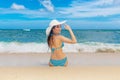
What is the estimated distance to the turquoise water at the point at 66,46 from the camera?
696 centimetres

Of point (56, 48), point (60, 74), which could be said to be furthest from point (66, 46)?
point (60, 74)

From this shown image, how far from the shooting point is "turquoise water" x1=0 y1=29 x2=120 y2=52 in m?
6.96

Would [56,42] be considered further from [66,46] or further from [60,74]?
[66,46]

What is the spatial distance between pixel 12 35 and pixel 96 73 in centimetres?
302

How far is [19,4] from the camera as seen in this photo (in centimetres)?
704

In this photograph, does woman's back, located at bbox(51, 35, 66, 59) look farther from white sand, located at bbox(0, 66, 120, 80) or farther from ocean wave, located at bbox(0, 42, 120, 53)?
ocean wave, located at bbox(0, 42, 120, 53)

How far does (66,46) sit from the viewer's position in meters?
7.12

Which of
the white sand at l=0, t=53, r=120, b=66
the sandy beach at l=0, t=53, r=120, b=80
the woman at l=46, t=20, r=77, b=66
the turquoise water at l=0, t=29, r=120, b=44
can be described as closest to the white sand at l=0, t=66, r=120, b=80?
the sandy beach at l=0, t=53, r=120, b=80

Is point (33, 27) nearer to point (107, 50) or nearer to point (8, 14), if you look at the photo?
point (8, 14)

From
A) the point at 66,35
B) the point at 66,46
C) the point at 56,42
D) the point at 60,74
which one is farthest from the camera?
the point at 66,46

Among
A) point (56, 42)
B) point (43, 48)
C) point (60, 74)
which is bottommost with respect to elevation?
point (60, 74)

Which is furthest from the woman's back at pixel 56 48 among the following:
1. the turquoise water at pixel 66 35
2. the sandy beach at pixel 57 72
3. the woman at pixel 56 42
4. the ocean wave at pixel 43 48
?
the ocean wave at pixel 43 48

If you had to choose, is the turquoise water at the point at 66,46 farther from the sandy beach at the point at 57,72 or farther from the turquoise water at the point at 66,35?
the sandy beach at the point at 57,72

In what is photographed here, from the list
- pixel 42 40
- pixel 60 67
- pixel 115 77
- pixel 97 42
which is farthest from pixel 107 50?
pixel 115 77
